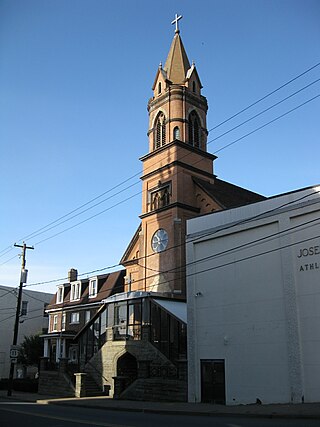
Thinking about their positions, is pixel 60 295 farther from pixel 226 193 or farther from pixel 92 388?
pixel 92 388

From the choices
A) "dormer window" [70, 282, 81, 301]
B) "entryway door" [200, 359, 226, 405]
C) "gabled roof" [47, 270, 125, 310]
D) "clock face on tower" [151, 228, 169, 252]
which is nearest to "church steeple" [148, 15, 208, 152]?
"clock face on tower" [151, 228, 169, 252]

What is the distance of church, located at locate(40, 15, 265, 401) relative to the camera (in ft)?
87.8

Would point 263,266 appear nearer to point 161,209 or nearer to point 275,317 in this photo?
point 275,317

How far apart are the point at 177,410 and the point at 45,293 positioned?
4469 cm

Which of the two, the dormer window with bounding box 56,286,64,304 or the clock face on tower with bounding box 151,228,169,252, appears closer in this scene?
the clock face on tower with bounding box 151,228,169,252

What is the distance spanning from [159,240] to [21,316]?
84.6 ft

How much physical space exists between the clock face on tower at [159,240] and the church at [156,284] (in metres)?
0.09

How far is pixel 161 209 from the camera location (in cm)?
3972

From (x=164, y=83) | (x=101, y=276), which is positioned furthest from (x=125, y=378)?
(x=164, y=83)

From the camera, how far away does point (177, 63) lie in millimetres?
46438

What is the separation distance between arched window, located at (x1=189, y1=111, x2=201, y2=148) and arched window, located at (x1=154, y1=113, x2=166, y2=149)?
8.08 ft

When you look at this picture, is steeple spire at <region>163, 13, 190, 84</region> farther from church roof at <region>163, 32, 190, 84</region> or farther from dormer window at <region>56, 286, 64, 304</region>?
dormer window at <region>56, 286, 64, 304</region>

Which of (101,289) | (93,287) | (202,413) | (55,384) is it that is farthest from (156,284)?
(202,413)

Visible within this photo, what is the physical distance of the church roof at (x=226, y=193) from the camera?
1519 inches
